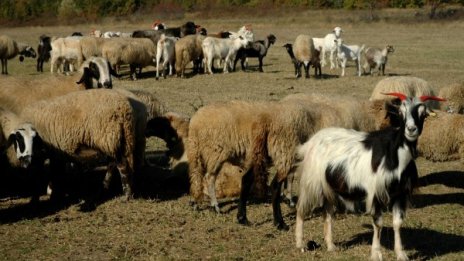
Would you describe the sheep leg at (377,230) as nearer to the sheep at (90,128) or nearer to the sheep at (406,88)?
the sheep at (90,128)

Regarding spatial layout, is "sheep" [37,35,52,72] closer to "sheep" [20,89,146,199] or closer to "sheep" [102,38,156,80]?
"sheep" [102,38,156,80]

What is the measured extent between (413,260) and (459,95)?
838cm

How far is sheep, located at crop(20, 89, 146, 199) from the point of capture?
9617 mm

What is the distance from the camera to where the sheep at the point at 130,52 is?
24.5 metres

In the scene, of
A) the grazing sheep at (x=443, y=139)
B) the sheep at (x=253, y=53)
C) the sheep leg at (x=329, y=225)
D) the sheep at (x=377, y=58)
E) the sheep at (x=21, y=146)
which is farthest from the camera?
the sheep at (x=253, y=53)

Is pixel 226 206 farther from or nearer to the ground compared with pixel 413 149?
nearer to the ground

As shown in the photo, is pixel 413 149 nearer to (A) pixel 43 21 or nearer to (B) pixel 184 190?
(B) pixel 184 190

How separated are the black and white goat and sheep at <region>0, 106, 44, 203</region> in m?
3.98

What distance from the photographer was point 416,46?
1476 inches

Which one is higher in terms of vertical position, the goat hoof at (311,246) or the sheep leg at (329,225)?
the sheep leg at (329,225)

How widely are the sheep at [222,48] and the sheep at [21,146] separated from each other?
16948 mm

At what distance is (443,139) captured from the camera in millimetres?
10508

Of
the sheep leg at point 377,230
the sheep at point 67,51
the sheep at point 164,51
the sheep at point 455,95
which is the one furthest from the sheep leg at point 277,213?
the sheep at point 67,51

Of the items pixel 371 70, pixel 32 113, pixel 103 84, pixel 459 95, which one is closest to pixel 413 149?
pixel 32 113
